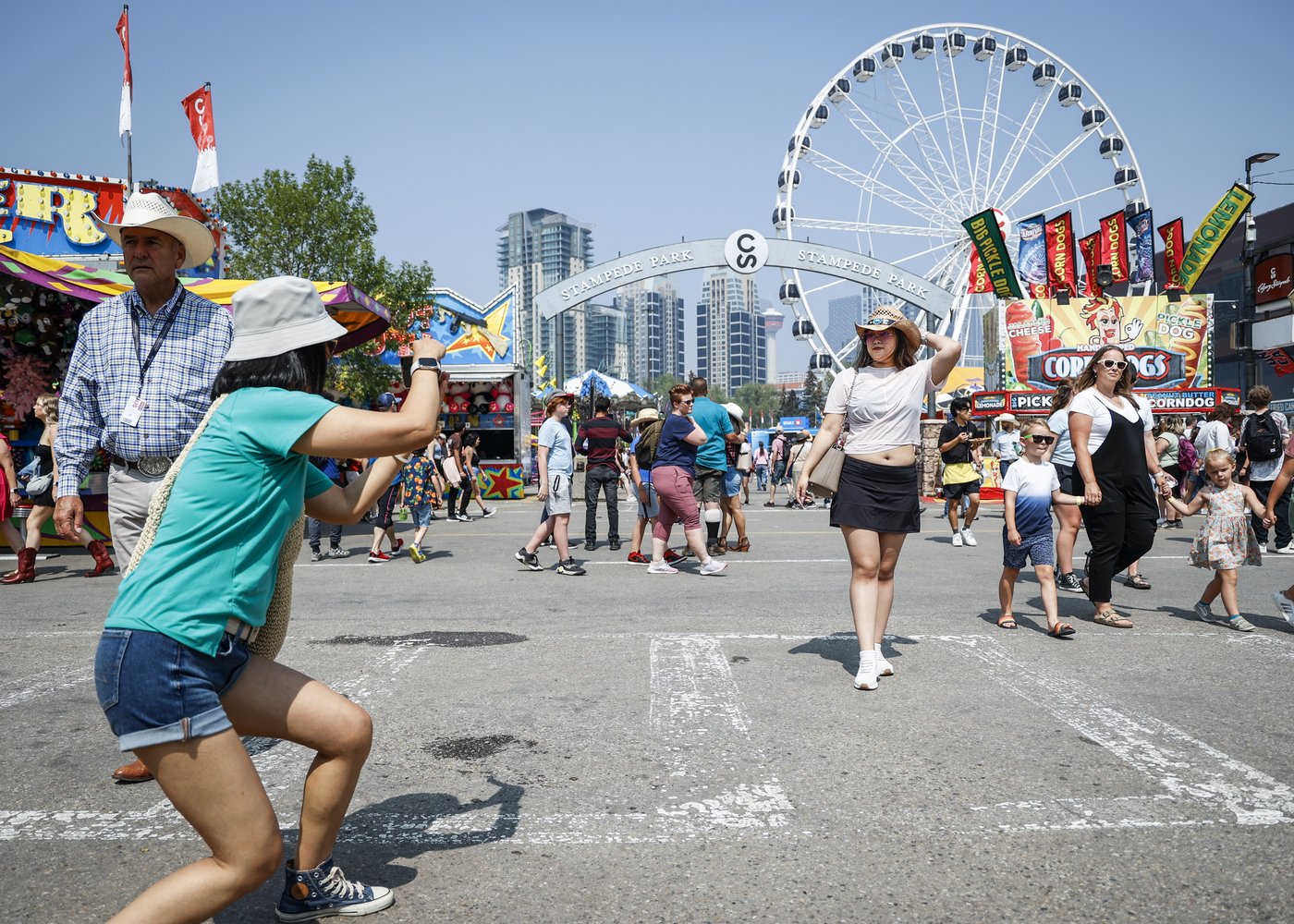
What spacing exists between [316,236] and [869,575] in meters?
26.7

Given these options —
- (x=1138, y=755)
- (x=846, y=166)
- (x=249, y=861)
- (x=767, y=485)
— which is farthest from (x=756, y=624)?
(x=846, y=166)

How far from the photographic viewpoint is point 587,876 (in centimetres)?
280

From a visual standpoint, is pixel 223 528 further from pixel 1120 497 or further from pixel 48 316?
pixel 48 316

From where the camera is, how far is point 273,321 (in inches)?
92.4

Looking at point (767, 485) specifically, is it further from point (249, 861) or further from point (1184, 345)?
point (249, 861)

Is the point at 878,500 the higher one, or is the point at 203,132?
the point at 203,132

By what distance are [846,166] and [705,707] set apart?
3543cm

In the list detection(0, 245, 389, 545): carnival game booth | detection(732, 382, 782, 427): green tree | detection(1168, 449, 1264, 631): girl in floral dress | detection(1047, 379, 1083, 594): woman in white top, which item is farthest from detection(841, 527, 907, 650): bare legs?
detection(732, 382, 782, 427): green tree

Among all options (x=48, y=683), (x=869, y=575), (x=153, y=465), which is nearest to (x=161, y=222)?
(x=153, y=465)

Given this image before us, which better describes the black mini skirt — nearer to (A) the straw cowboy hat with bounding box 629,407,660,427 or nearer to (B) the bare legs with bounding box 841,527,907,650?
(B) the bare legs with bounding box 841,527,907,650

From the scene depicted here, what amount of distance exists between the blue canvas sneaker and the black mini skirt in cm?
320

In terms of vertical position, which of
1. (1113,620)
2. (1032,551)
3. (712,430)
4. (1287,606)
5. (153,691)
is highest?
(712,430)

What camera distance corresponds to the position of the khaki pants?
381 cm

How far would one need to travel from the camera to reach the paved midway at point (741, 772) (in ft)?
8.91
